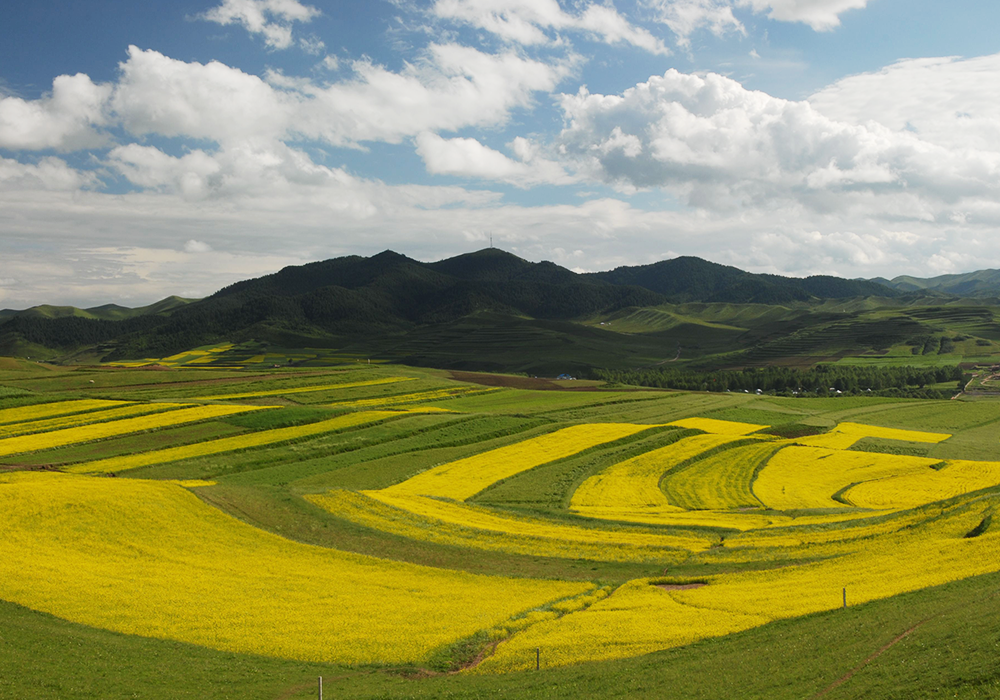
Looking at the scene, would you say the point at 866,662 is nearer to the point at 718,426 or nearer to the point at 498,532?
the point at 498,532

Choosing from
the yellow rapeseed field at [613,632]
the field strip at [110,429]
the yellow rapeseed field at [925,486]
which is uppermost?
the field strip at [110,429]

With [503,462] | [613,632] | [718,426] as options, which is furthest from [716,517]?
[718,426]

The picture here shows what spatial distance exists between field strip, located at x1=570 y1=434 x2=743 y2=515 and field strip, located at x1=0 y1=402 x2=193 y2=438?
6177cm

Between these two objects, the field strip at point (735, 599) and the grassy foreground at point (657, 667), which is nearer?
the grassy foreground at point (657, 667)

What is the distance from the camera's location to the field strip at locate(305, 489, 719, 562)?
43406 millimetres

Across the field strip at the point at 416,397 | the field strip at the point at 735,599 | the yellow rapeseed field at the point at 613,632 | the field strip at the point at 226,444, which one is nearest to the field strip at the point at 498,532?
the field strip at the point at 735,599

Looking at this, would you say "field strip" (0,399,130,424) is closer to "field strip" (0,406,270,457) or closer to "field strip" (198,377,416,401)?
"field strip" (0,406,270,457)

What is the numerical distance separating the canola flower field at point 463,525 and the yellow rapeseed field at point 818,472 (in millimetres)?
382

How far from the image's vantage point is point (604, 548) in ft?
144

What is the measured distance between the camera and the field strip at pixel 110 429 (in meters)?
70.0

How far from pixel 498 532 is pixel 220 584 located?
19.1 m

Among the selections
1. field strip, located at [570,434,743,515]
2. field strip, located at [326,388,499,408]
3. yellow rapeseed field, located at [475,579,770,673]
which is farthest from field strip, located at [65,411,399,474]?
yellow rapeseed field, located at [475,579,770,673]

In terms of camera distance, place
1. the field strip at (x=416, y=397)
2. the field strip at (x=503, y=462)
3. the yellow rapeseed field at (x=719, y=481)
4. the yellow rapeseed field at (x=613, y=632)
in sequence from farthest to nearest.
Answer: the field strip at (x=416, y=397)
the field strip at (x=503, y=462)
the yellow rapeseed field at (x=719, y=481)
the yellow rapeseed field at (x=613, y=632)

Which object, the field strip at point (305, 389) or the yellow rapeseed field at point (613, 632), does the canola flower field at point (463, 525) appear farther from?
the field strip at point (305, 389)
